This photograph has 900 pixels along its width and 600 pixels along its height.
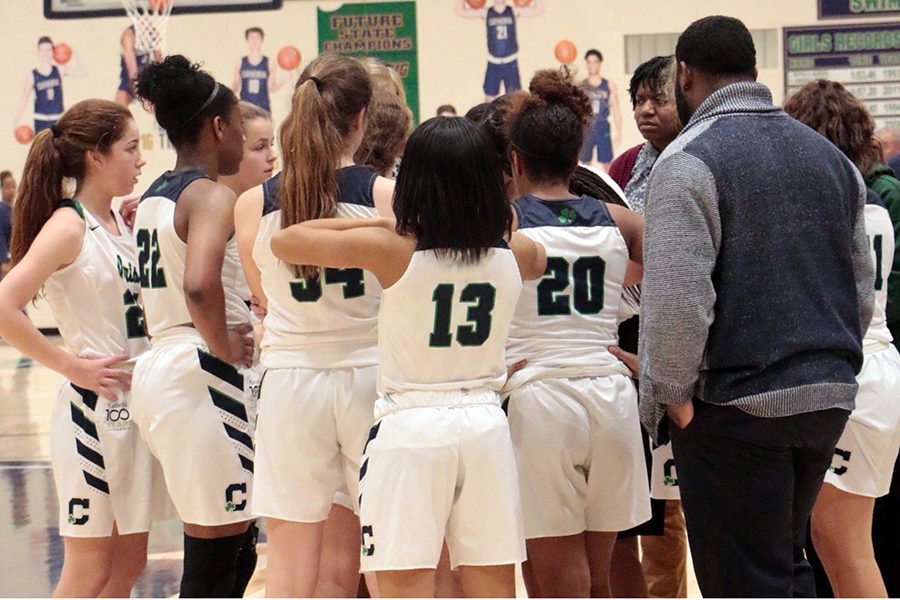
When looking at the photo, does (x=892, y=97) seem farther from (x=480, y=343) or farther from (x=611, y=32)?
(x=480, y=343)

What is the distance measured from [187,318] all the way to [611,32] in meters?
11.9

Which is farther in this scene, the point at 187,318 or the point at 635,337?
the point at 635,337

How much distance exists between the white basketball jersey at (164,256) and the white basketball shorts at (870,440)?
1.77 meters

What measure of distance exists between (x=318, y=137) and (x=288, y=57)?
1228 cm

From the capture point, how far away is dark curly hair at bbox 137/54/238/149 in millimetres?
3180

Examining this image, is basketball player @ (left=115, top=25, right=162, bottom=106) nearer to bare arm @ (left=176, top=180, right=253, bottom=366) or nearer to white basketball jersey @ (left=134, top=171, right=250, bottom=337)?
white basketball jersey @ (left=134, top=171, right=250, bottom=337)

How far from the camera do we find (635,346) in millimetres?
3543

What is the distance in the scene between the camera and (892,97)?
13.9 meters

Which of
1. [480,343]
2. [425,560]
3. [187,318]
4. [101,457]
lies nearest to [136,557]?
[101,457]

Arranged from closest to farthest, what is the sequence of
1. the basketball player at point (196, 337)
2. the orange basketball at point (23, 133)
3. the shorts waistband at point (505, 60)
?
the basketball player at point (196, 337) → the shorts waistband at point (505, 60) → the orange basketball at point (23, 133)

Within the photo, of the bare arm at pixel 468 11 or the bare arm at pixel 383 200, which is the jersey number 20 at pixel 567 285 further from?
the bare arm at pixel 468 11

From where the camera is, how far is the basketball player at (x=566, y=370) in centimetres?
297

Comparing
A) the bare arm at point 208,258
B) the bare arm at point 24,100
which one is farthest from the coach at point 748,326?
the bare arm at point 24,100

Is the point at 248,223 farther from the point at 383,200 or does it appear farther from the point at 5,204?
the point at 5,204
